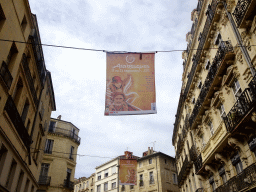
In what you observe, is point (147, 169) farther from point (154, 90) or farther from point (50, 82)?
point (154, 90)

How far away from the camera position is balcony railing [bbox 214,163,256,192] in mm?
10891

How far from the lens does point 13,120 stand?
42.1 ft

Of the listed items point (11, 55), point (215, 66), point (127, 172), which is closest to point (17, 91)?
Result: point (11, 55)

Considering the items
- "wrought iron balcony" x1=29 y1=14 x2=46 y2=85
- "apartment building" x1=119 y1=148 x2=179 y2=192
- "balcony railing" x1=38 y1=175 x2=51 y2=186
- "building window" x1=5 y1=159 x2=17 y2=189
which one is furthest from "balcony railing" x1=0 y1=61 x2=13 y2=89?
"apartment building" x1=119 y1=148 x2=179 y2=192

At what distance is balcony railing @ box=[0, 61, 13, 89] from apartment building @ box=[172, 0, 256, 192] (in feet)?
32.1

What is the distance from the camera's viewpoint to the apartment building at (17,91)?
36.5 feet

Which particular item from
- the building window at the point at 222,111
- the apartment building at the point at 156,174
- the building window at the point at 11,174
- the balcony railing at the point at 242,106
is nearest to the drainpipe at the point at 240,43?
the balcony railing at the point at 242,106

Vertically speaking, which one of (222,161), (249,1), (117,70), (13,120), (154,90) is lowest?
(222,161)

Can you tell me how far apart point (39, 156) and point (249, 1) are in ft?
66.5

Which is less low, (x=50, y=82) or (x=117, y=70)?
(x=50, y=82)

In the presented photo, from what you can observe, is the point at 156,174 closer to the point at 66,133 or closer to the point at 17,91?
the point at 66,133

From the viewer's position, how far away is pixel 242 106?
11516 millimetres

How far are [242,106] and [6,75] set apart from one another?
12056 millimetres

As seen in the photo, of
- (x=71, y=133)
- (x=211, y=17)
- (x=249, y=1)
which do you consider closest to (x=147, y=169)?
(x=71, y=133)
